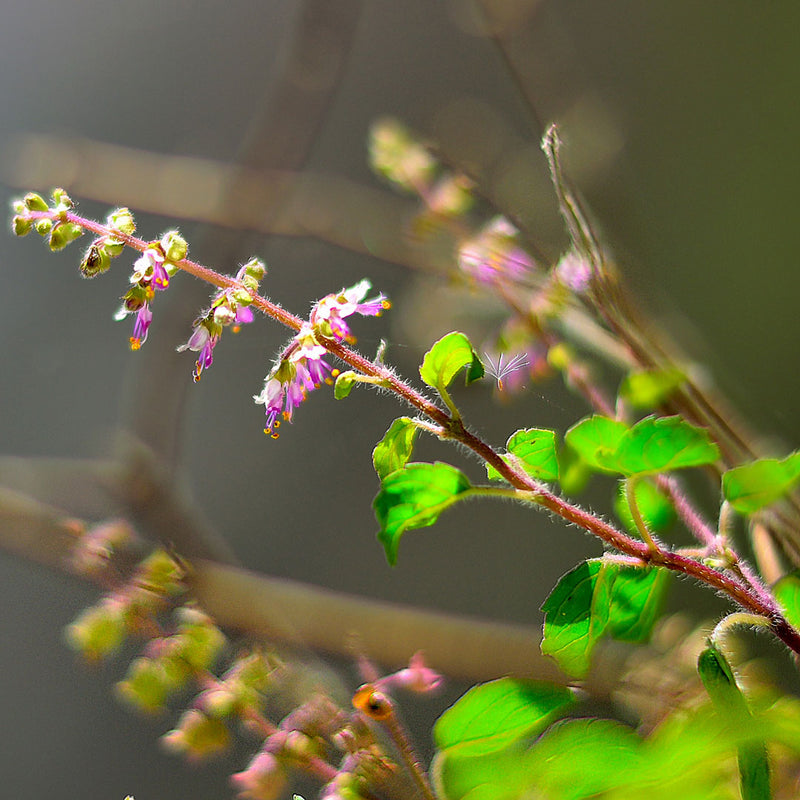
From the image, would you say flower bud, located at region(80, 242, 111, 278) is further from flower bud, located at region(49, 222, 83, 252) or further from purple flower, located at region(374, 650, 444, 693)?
purple flower, located at region(374, 650, 444, 693)

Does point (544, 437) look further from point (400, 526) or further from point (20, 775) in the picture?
point (20, 775)

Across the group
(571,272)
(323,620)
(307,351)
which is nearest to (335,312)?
(307,351)

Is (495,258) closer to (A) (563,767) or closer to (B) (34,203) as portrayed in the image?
(B) (34,203)

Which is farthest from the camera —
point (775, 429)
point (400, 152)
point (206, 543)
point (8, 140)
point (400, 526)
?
point (8, 140)

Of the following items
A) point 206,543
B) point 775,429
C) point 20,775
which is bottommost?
point 20,775

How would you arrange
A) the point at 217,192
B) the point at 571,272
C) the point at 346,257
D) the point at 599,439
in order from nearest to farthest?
the point at 599,439 → the point at 571,272 → the point at 217,192 → the point at 346,257

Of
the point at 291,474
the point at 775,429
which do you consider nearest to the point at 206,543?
the point at 291,474
